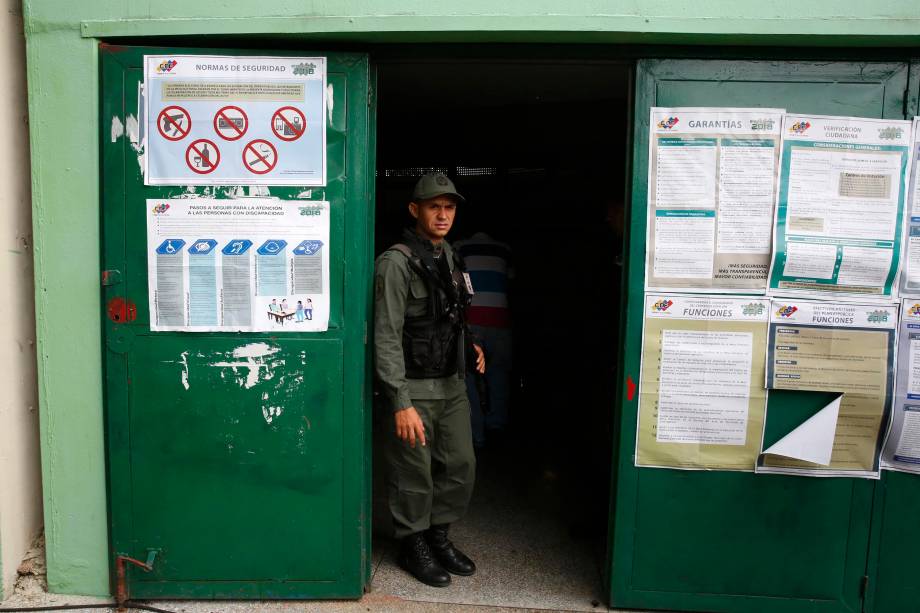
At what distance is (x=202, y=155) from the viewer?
2484 mm

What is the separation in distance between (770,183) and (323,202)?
6.34 ft

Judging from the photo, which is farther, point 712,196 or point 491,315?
point 491,315

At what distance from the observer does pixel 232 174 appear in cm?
249

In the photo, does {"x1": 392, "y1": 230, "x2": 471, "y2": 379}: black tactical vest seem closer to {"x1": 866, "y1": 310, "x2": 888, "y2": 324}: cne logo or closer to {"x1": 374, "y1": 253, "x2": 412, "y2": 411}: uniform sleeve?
{"x1": 374, "y1": 253, "x2": 412, "y2": 411}: uniform sleeve

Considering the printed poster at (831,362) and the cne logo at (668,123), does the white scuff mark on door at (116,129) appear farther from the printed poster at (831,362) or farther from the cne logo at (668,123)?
the printed poster at (831,362)

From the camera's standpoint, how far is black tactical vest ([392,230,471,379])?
8.80 ft

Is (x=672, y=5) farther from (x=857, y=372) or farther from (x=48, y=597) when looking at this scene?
(x=48, y=597)

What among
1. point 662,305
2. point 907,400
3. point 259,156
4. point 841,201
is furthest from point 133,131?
point 907,400

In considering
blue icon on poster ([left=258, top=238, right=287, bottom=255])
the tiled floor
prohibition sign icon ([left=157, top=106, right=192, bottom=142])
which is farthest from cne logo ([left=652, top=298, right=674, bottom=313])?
prohibition sign icon ([left=157, top=106, right=192, bottom=142])

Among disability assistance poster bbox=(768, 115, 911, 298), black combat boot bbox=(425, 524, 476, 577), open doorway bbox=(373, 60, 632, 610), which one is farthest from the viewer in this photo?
open doorway bbox=(373, 60, 632, 610)

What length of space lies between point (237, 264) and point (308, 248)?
318mm

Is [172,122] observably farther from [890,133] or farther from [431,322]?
[890,133]

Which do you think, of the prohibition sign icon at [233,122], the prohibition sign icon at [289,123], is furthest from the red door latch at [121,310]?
the prohibition sign icon at [289,123]

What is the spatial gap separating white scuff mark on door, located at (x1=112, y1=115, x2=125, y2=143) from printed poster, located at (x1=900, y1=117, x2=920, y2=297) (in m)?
3.39
